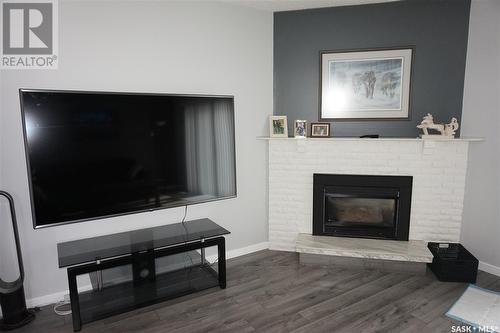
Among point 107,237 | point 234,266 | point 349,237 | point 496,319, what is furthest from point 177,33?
point 496,319

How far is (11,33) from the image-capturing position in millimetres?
2223

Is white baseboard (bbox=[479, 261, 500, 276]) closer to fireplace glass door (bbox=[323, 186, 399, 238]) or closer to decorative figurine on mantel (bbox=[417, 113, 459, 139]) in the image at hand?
fireplace glass door (bbox=[323, 186, 399, 238])

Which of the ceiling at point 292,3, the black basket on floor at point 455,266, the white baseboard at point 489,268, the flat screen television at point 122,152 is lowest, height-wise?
the white baseboard at point 489,268

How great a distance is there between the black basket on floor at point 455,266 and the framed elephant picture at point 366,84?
4.44ft

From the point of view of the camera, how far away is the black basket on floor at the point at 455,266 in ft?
9.14

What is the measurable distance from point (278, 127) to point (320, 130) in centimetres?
43

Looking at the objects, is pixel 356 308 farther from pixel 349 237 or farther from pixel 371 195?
pixel 371 195

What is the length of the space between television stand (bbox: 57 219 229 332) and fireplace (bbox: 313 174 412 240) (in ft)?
3.83

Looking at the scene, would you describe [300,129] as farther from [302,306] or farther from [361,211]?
[302,306]

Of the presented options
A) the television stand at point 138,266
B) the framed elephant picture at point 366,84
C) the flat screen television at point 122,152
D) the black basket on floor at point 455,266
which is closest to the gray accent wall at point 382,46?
the framed elephant picture at point 366,84

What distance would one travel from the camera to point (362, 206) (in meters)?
A: 3.28

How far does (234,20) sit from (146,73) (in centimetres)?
105

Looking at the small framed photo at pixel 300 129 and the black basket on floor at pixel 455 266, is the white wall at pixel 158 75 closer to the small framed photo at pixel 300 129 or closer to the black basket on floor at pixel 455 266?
the small framed photo at pixel 300 129

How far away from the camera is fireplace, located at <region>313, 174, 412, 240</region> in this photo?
3168 millimetres
